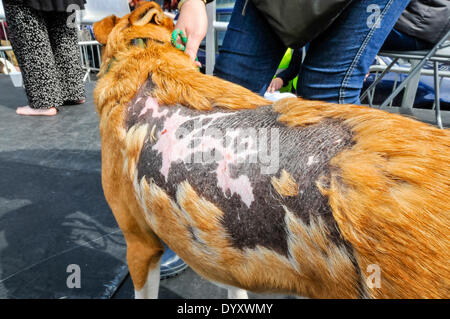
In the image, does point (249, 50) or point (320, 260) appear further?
point (249, 50)

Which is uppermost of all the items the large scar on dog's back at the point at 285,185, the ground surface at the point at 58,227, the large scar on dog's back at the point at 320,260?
the large scar on dog's back at the point at 285,185

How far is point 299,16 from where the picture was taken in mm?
1055

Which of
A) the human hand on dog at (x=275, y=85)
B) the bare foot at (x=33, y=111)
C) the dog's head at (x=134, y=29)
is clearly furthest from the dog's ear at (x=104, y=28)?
the bare foot at (x=33, y=111)

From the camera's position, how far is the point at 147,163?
0.84 m

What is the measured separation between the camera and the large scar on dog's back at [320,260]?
535 mm

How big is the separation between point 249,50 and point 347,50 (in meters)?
0.39

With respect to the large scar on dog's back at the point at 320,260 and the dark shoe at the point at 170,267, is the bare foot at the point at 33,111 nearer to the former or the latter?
the dark shoe at the point at 170,267

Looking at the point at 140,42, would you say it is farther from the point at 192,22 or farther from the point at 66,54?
the point at 66,54

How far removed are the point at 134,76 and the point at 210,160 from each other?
0.50 m

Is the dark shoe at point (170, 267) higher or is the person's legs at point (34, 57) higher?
the person's legs at point (34, 57)

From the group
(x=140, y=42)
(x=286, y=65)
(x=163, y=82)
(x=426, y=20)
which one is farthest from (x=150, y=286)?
(x=286, y=65)

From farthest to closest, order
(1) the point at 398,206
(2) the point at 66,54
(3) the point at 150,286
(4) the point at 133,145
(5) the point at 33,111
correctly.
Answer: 1. (2) the point at 66,54
2. (5) the point at 33,111
3. (3) the point at 150,286
4. (4) the point at 133,145
5. (1) the point at 398,206

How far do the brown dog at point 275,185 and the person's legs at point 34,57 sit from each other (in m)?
2.85
